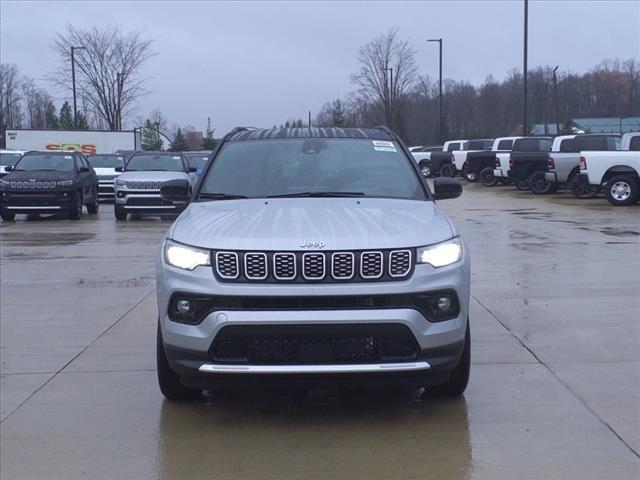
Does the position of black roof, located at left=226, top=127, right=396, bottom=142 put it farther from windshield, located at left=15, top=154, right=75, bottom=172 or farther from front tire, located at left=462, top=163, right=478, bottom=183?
front tire, located at left=462, top=163, right=478, bottom=183

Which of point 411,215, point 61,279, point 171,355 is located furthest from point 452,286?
point 61,279

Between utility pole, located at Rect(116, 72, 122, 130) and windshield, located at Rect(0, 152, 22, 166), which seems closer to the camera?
windshield, located at Rect(0, 152, 22, 166)

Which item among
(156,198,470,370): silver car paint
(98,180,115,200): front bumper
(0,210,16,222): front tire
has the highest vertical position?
(156,198,470,370): silver car paint

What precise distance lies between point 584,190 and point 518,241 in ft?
41.7

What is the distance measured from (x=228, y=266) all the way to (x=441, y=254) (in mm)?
1212

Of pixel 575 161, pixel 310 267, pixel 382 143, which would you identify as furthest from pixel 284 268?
pixel 575 161

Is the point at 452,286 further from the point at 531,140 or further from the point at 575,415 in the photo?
the point at 531,140

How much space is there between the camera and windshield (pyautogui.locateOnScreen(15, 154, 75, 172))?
20.6 metres

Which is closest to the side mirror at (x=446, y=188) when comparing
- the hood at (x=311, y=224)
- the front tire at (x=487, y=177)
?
the hood at (x=311, y=224)

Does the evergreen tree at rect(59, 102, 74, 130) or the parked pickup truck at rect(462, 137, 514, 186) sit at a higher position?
the evergreen tree at rect(59, 102, 74, 130)

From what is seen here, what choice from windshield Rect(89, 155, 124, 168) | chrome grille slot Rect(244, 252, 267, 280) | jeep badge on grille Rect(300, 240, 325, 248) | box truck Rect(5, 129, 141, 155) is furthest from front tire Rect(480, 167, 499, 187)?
chrome grille slot Rect(244, 252, 267, 280)

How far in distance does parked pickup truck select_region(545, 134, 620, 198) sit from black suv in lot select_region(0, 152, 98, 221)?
13.9 meters

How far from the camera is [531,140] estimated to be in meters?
29.0

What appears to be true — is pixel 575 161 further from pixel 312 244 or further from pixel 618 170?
pixel 312 244
